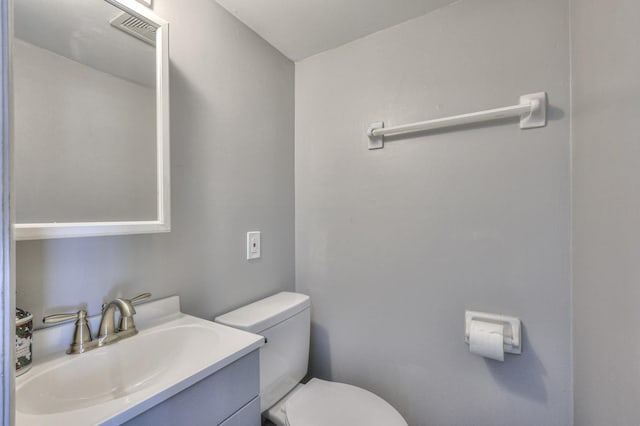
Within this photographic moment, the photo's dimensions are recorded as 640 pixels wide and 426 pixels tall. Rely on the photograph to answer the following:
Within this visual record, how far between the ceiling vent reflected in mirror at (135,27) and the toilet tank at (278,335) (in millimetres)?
1028

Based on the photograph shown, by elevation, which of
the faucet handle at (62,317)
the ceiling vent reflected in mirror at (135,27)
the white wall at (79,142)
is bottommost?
the faucet handle at (62,317)

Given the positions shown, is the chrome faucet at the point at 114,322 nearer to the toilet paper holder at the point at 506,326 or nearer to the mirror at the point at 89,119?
the mirror at the point at 89,119

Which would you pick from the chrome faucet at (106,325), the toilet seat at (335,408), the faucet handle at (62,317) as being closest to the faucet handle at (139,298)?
the chrome faucet at (106,325)

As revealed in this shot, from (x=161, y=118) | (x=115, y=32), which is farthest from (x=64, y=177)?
(x=115, y=32)

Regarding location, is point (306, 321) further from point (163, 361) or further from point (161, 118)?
point (161, 118)

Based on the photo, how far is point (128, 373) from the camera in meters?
0.79

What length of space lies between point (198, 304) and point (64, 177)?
2.00ft

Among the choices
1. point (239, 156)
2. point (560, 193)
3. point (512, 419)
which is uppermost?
point (239, 156)

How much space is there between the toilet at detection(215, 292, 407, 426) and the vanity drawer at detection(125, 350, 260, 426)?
0.24 meters

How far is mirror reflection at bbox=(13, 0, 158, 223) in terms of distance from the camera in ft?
2.25

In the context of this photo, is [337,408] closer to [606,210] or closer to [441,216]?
[441,216]

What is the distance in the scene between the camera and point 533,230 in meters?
1.04

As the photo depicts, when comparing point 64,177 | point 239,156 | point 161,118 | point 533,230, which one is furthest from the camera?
point 239,156

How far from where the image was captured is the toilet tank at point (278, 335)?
3.52 feet
